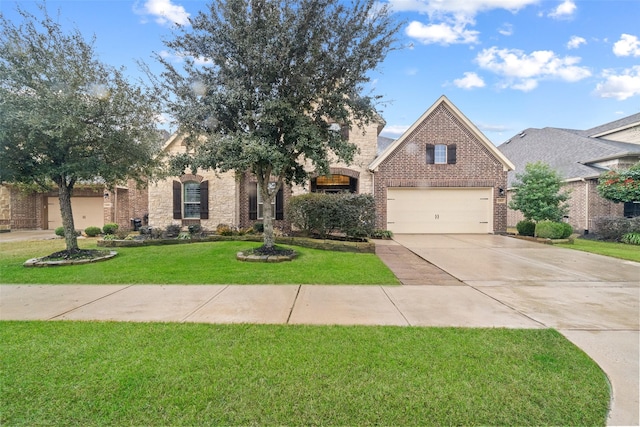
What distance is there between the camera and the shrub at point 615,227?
12.8m

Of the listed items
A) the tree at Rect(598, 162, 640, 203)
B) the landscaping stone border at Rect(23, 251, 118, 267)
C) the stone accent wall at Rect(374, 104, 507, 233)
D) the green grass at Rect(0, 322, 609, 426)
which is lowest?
the green grass at Rect(0, 322, 609, 426)

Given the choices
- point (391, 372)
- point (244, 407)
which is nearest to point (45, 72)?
point (244, 407)

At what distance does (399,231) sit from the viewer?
15.0 m

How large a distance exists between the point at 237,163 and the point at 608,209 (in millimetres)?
18857

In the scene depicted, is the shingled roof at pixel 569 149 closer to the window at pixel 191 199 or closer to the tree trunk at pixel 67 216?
the window at pixel 191 199

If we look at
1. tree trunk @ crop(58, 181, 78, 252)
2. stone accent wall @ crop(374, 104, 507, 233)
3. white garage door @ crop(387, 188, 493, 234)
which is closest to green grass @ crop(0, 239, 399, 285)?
tree trunk @ crop(58, 181, 78, 252)

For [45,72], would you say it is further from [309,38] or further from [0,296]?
[309,38]

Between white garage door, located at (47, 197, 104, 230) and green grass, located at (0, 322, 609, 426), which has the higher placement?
Answer: white garage door, located at (47, 197, 104, 230)

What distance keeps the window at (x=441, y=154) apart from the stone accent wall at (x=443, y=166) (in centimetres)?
16

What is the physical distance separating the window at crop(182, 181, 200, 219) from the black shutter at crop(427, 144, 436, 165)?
37.0 ft

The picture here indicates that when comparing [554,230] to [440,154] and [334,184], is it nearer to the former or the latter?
[440,154]

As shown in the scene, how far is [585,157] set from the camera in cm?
1725

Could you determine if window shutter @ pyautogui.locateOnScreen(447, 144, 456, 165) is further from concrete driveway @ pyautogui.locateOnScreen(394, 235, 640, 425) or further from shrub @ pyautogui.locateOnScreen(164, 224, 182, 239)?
shrub @ pyautogui.locateOnScreen(164, 224, 182, 239)

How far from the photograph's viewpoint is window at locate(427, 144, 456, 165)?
1480 cm
